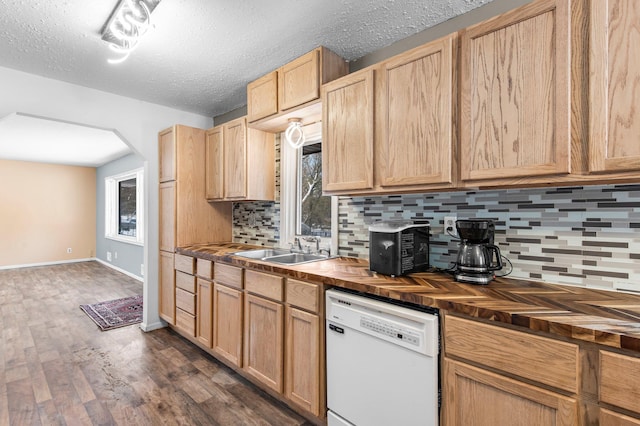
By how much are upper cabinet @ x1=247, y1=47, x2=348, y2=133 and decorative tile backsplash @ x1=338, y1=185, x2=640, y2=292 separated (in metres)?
1.03

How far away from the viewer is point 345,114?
6.40 feet

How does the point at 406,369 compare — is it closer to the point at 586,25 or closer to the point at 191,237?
the point at 586,25

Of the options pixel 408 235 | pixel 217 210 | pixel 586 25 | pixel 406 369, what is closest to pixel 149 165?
pixel 217 210

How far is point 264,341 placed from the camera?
6.84 feet

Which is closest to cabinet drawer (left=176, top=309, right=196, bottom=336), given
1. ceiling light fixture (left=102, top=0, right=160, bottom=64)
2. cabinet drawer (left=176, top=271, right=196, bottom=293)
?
cabinet drawer (left=176, top=271, right=196, bottom=293)

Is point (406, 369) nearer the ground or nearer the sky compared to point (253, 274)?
nearer the ground

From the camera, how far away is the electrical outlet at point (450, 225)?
1.77 metres

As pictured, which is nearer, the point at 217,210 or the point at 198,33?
the point at 198,33

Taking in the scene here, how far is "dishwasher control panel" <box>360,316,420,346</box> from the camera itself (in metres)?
1.33

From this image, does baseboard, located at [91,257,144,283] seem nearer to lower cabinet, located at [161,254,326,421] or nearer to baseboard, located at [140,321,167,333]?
baseboard, located at [140,321,167,333]

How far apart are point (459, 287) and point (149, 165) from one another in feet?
10.4

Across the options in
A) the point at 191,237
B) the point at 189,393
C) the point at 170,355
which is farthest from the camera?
the point at 191,237

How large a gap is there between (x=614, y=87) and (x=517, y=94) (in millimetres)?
308

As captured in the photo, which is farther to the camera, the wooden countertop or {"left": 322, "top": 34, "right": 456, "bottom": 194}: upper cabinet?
{"left": 322, "top": 34, "right": 456, "bottom": 194}: upper cabinet
